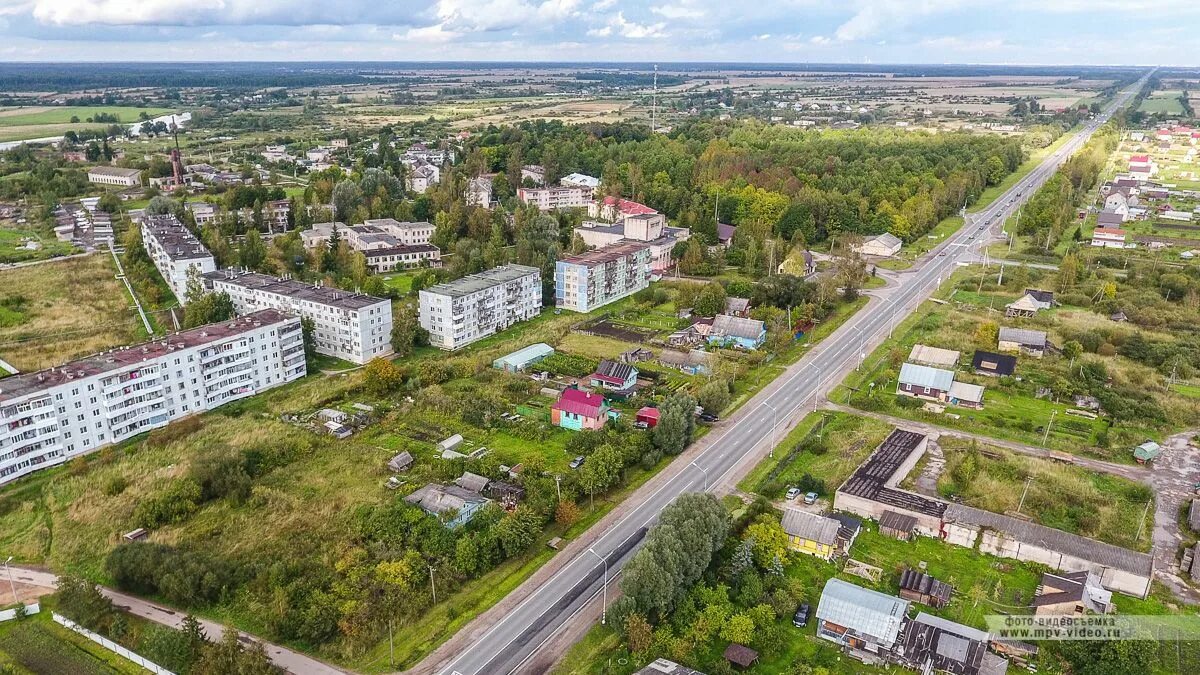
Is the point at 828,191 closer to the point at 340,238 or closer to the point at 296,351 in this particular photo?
the point at 340,238

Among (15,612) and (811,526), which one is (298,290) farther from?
(811,526)

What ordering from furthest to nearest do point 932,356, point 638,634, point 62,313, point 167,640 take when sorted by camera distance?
point 62,313 < point 932,356 < point 638,634 < point 167,640

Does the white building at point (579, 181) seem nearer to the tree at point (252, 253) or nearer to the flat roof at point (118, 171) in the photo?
the tree at point (252, 253)

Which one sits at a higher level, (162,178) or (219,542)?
(162,178)

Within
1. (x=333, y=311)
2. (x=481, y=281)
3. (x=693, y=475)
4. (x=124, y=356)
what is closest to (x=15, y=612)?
(x=124, y=356)

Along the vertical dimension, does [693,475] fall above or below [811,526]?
below

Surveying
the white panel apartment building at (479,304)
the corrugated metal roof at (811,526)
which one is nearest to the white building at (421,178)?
the white panel apartment building at (479,304)

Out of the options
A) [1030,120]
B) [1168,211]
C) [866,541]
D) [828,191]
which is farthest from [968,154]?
[866,541]
